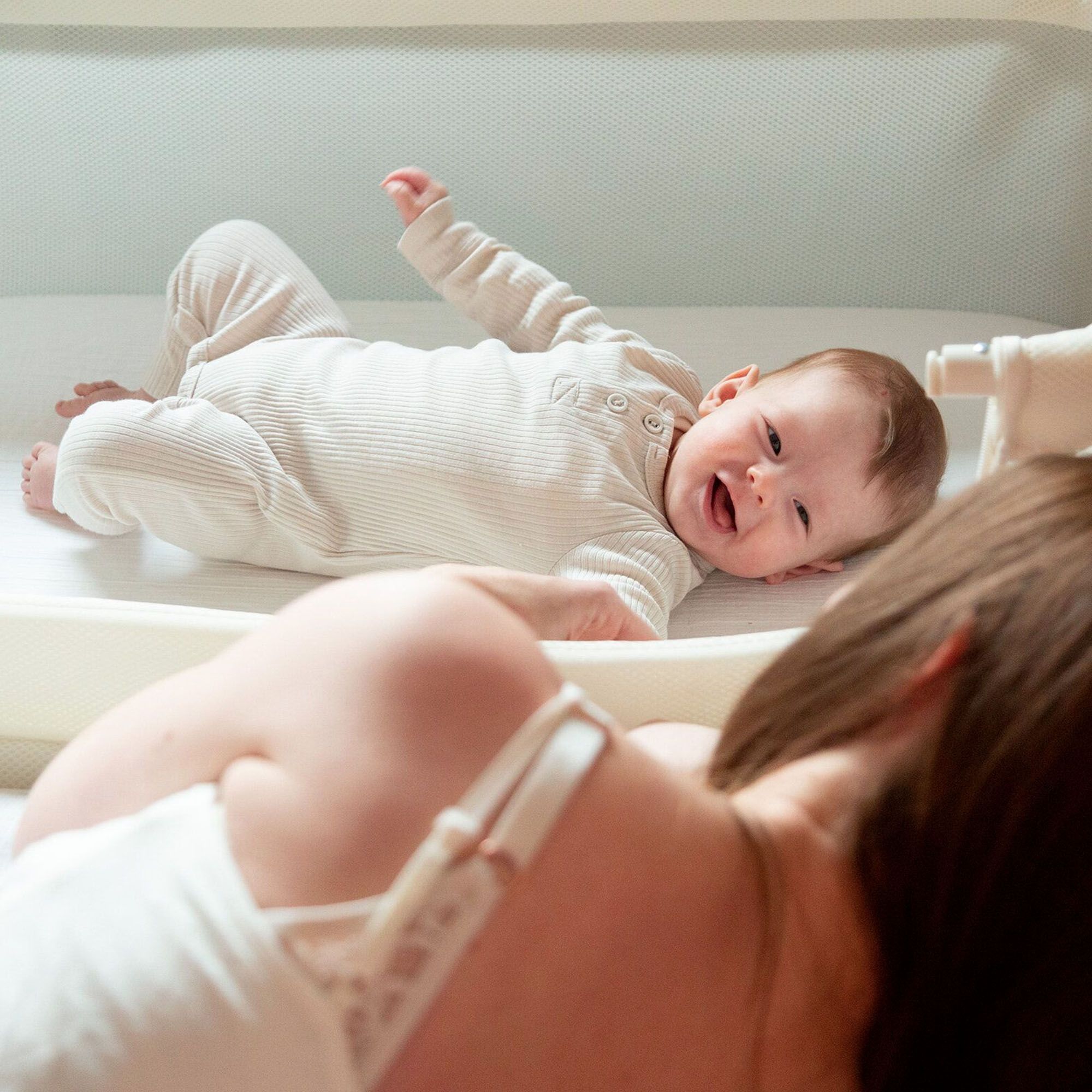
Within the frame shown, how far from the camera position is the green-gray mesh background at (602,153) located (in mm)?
1500

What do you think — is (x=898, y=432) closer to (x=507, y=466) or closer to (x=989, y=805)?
(x=507, y=466)

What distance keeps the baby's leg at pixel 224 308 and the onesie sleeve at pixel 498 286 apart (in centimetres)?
15

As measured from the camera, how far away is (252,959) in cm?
48

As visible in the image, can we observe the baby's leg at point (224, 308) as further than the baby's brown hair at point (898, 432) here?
Yes

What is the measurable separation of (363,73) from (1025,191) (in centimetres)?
93

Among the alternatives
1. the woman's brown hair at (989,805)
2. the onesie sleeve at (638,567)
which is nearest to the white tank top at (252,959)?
the woman's brown hair at (989,805)

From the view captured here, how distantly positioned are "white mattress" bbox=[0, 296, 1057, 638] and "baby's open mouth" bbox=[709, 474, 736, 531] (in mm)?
102

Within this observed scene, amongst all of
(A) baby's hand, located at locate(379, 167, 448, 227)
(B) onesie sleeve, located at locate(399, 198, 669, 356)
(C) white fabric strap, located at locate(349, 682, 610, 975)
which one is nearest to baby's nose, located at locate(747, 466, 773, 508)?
(B) onesie sleeve, located at locate(399, 198, 669, 356)

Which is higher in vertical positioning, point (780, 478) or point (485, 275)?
point (485, 275)

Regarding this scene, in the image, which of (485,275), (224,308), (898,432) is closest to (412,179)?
(485,275)

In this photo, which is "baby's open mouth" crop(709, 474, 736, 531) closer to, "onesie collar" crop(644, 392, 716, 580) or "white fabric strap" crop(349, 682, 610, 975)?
"onesie collar" crop(644, 392, 716, 580)

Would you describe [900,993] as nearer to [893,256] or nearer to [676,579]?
[676,579]

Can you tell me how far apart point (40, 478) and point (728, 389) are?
2.56 feet

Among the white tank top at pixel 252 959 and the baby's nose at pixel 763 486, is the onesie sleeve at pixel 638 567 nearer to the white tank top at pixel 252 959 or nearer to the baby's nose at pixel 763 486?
the baby's nose at pixel 763 486
